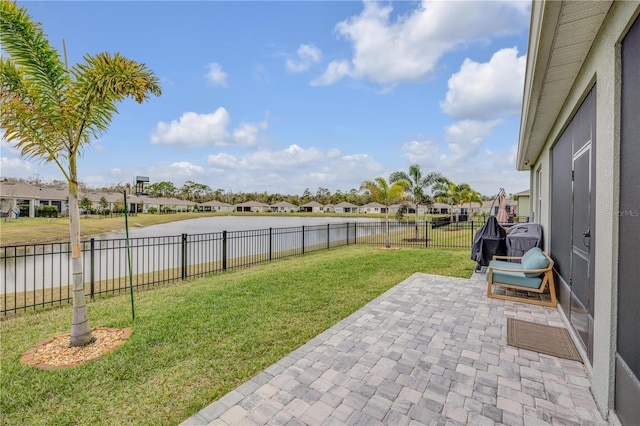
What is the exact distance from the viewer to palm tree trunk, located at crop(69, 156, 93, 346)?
10.8ft

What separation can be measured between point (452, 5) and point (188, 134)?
2001 centimetres

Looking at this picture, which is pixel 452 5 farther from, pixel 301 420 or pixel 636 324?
pixel 301 420

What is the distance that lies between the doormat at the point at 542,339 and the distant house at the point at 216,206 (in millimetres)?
70177

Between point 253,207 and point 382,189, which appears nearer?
point 382,189

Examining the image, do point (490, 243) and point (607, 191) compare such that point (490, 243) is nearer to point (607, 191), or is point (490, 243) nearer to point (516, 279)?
point (516, 279)

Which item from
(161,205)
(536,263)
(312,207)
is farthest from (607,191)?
(312,207)

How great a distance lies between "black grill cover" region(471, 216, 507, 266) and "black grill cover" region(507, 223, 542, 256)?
16cm

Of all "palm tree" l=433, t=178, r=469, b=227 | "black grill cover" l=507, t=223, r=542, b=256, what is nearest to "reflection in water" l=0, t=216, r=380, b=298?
"black grill cover" l=507, t=223, r=542, b=256

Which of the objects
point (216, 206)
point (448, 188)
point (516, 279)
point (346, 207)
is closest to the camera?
point (516, 279)

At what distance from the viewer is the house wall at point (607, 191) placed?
1.97m

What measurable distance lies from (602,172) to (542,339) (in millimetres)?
2420

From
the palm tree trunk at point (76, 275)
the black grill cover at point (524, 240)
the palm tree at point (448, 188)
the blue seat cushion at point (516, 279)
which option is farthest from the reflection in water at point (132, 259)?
the palm tree at point (448, 188)

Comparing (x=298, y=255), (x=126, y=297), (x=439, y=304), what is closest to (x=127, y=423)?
(x=126, y=297)

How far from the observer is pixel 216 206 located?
226 ft
